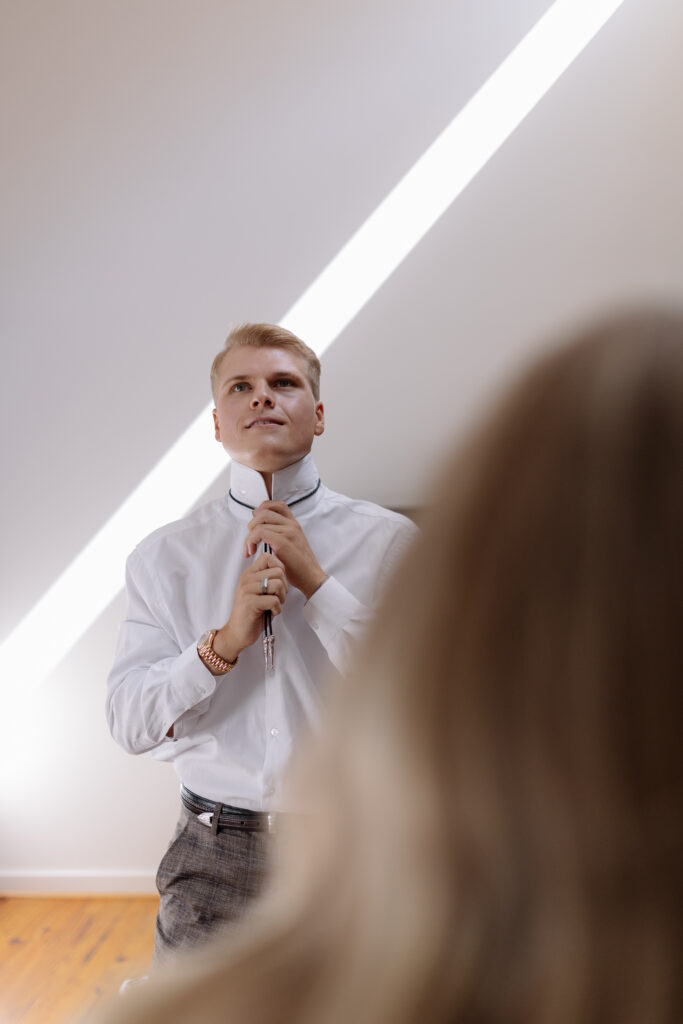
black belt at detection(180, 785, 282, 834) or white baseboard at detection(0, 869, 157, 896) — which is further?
white baseboard at detection(0, 869, 157, 896)

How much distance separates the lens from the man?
165 centimetres

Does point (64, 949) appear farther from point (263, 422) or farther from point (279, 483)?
point (263, 422)

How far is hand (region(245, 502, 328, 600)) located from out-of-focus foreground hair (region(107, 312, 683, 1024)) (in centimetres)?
128

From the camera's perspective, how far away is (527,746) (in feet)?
1.26

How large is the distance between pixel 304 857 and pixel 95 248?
2.53 metres

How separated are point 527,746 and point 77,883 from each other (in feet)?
8.80

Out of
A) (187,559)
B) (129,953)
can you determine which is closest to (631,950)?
(187,559)

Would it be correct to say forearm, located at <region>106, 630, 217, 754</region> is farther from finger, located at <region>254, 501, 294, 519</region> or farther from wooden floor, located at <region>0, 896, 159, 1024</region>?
wooden floor, located at <region>0, 896, 159, 1024</region>

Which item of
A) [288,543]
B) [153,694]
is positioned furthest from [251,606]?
[153,694]

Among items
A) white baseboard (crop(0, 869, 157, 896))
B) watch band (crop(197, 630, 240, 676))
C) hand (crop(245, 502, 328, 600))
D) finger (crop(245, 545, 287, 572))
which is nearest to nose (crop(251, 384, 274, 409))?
hand (crop(245, 502, 328, 600))

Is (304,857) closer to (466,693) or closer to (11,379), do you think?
(466,693)

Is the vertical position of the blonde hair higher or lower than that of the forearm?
higher

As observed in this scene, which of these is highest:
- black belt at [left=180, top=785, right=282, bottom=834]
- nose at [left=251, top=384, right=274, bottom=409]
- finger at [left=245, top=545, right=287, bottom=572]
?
nose at [left=251, top=384, right=274, bottom=409]

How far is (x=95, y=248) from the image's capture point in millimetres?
2656
